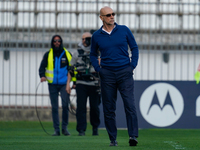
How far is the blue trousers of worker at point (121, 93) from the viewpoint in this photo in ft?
19.1

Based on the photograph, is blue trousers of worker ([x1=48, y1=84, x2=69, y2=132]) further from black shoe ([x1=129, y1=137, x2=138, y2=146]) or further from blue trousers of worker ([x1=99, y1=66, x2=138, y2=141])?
black shoe ([x1=129, y1=137, x2=138, y2=146])

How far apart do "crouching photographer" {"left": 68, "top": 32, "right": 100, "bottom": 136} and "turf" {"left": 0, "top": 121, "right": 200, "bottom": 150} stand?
0.29m

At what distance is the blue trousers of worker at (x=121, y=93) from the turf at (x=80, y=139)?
0.81 feet

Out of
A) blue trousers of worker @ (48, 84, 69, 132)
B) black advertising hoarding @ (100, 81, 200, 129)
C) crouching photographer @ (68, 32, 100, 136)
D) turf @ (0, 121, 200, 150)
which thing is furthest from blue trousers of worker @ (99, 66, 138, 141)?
black advertising hoarding @ (100, 81, 200, 129)

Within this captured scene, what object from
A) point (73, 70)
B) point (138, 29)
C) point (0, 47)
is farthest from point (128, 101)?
point (0, 47)

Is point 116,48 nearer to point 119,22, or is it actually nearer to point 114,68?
point 114,68

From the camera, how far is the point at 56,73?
8.89 m

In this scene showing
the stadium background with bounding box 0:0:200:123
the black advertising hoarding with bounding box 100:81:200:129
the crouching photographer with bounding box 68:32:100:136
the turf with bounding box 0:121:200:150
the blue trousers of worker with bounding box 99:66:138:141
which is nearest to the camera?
the turf with bounding box 0:121:200:150

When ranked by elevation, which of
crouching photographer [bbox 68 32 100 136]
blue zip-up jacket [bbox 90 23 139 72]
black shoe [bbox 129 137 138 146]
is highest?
blue zip-up jacket [bbox 90 23 139 72]

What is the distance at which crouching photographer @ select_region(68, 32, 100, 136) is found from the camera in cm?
827

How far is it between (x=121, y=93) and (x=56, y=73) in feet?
10.4

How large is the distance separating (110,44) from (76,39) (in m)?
5.95

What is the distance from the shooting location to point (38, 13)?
462 inches

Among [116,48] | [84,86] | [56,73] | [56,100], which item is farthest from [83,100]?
[116,48]
